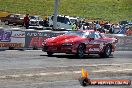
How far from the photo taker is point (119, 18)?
73.2 m

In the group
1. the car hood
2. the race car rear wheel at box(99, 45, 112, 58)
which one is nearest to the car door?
the race car rear wheel at box(99, 45, 112, 58)

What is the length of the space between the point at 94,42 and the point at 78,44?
1.63 metres

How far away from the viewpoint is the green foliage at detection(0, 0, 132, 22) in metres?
66.8

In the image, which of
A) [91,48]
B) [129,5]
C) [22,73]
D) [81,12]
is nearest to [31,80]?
[22,73]

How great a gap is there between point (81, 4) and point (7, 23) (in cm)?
2278

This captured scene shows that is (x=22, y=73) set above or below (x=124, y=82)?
below

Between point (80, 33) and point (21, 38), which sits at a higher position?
point (80, 33)

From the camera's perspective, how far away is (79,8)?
72562 mm

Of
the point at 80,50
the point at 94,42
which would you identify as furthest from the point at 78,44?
the point at 94,42

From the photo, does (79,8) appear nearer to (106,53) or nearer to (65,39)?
(106,53)

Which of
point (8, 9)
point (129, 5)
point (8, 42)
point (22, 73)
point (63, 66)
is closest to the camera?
point (22, 73)

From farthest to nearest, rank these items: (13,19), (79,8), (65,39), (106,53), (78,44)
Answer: (79,8) → (13,19) → (106,53) → (78,44) → (65,39)

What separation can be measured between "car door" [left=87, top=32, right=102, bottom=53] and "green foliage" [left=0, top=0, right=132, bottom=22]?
41.7 metres

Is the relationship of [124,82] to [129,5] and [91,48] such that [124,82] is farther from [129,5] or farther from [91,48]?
[129,5]
